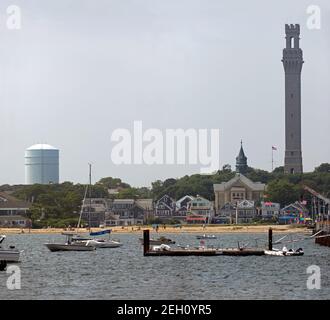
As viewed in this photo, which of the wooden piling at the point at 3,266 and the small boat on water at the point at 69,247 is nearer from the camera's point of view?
the wooden piling at the point at 3,266

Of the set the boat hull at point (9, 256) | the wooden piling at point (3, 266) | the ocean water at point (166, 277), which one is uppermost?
the boat hull at point (9, 256)

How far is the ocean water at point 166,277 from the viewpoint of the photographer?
7838 centimetres

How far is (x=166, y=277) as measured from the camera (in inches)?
3691

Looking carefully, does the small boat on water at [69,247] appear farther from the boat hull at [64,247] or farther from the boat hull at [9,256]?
the boat hull at [9,256]

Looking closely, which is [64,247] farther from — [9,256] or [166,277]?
[166,277]

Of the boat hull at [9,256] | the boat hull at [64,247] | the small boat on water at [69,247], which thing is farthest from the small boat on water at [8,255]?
the small boat on water at [69,247]

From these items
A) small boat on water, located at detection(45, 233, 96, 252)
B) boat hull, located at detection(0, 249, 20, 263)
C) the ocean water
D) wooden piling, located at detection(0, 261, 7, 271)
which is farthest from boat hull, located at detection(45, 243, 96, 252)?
wooden piling, located at detection(0, 261, 7, 271)

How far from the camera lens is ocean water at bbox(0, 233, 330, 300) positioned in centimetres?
7838

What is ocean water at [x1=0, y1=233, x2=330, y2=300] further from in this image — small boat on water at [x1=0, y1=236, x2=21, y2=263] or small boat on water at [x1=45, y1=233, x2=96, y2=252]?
small boat on water at [x1=45, y1=233, x2=96, y2=252]

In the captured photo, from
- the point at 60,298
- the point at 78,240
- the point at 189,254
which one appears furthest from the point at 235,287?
the point at 78,240

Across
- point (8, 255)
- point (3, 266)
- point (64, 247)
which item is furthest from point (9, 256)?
point (64, 247)

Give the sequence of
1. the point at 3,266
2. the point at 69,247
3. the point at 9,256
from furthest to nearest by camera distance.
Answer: the point at 69,247 < the point at 9,256 < the point at 3,266
